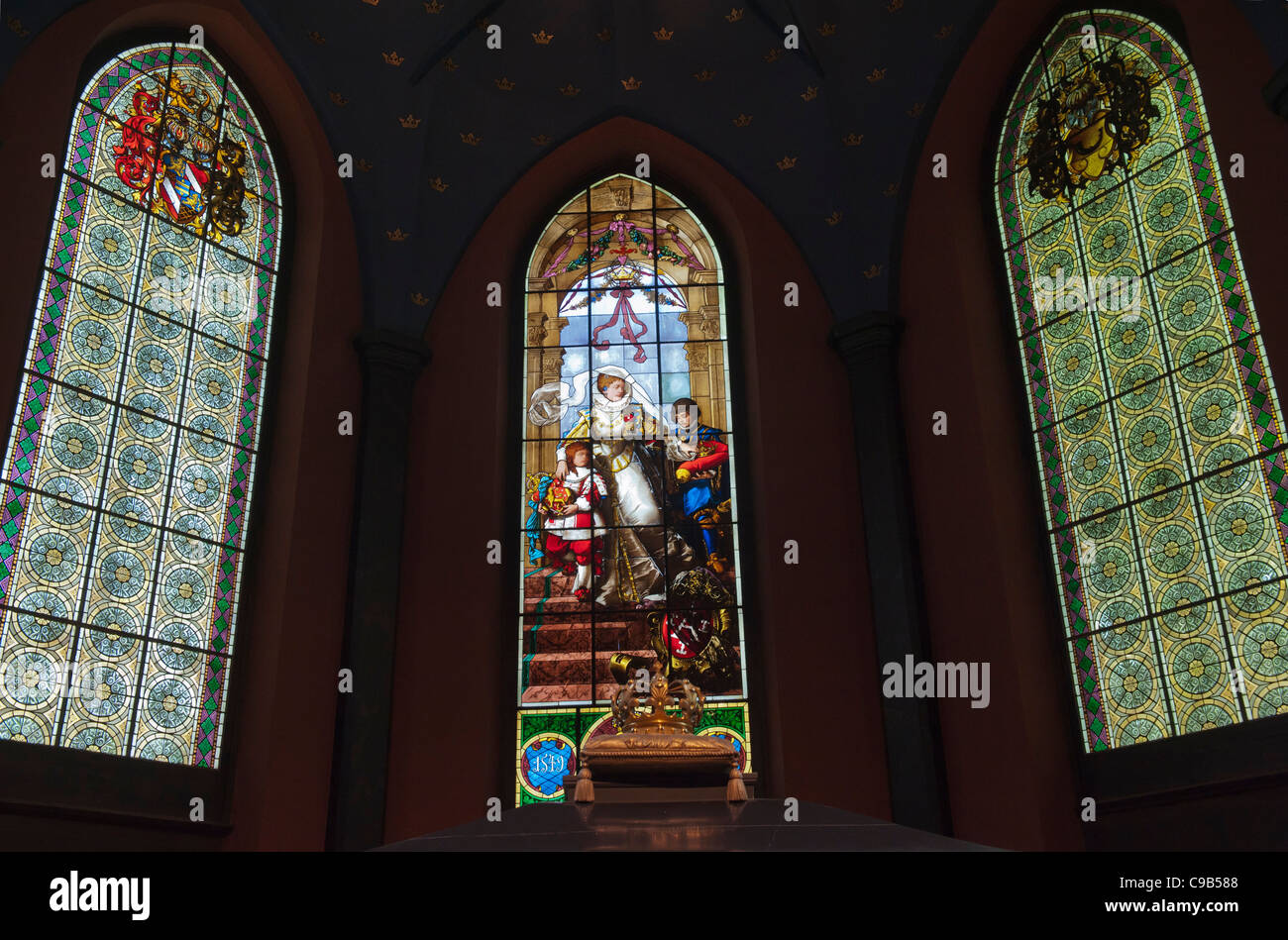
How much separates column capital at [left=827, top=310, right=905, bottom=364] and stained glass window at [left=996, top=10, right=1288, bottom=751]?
80 cm

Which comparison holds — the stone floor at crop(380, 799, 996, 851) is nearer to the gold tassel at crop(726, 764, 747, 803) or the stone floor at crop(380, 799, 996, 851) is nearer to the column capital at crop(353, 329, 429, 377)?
the gold tassel at crop(726, 764, 747, 803)

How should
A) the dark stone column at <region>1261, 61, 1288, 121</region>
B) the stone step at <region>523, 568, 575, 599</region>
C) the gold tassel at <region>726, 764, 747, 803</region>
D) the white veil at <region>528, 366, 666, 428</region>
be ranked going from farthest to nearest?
the white veil at <region>528, 366, 666, 428</region>, the stone step at <region>523, 568, 575, 599</region>, the dark stone column at <region>1261, 61, 1288, 121</region>, the gold tassel at <region>726, 764, 747, 803</region>

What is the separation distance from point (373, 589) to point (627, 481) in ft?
6.29

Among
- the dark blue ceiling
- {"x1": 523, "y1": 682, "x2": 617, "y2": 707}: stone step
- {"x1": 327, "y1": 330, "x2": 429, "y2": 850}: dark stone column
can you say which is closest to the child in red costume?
{"x1": 523, "y1": 682, "x2": 617, "y2": 707}: stone step

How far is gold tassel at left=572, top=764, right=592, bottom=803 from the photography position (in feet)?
15.9

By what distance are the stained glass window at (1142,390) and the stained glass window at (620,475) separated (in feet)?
6.93

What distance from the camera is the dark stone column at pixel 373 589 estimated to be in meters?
7.21

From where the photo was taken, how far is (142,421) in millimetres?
7203

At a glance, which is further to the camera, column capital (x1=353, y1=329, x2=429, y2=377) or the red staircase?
column capital (x1=353, y1=329, x2=429, y2=377)

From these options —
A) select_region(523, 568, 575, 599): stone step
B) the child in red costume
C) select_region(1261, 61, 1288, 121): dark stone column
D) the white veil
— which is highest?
select_region(1261, 61, 1288, 121): dark stone column

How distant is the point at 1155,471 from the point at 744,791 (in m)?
3.42

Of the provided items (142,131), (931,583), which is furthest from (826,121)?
(142,131)

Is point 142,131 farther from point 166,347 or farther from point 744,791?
point 744,791

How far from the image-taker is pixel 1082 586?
714 centimetres
